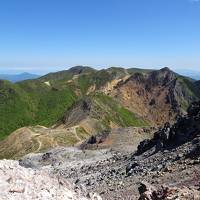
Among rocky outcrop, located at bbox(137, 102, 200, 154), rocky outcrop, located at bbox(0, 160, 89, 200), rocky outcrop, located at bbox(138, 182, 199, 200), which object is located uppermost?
rocky outcrop, located at bbox(0, 160, 89, 200)

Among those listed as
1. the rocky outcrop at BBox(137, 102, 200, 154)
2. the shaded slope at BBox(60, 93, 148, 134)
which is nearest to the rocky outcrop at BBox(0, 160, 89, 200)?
the rocky outcrop at BBox(137, 102, 200, 154)

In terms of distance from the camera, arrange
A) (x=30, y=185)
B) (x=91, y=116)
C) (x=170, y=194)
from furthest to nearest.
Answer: (x=91, y=116)
(x=170, y=194)
(x=30, y=185)

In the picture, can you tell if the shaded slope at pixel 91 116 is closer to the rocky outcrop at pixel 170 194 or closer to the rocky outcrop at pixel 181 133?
the rocky outcrop at pixel 181 133

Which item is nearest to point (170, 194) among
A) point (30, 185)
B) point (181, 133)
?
point (30, 185)

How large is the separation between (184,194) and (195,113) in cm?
4142

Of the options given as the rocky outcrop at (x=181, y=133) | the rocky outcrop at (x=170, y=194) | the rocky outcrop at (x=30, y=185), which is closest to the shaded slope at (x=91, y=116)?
the rocky outcrop at (x=181, y=133)

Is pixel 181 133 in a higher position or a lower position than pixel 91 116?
higher

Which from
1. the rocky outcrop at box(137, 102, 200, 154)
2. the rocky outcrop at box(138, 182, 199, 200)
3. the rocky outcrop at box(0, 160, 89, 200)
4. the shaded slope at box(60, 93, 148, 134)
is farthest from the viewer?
the shaded slope at box(60, 93, 148, 134)

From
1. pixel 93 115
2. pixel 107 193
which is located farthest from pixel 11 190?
pixel 93 115

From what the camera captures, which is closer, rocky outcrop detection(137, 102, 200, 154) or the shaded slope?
rocky outcrop detection(137, 102, 200, 154)

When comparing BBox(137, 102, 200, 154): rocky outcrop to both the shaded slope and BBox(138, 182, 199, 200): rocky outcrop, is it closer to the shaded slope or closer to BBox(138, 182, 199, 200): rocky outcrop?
BBox(138, 182, 199, 200): rocky outcrop

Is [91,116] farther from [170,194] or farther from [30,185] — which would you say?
[30,185]

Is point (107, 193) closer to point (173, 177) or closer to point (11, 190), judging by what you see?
point (173, 177)

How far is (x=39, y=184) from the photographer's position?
2389 cm
